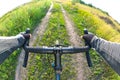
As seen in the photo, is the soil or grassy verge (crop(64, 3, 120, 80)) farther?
grassy verge (crop(64, 3, 120, 80))

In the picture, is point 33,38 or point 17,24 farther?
point 17,24

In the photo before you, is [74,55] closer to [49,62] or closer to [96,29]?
[49,62]

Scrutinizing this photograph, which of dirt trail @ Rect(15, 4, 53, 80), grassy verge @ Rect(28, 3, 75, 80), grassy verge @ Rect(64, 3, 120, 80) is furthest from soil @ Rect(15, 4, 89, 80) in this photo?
grassy verge @ Rect(64, 3, 120, 80)

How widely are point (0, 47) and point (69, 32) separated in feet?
72.0

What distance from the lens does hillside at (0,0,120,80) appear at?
922 inches

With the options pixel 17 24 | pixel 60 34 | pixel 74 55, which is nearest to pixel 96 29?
pixel 60 34

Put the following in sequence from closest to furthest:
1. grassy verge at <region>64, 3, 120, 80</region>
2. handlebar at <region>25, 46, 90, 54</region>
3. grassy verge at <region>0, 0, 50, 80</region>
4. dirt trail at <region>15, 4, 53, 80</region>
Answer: handlebar at <region>25, 46, 90, 54</region> < dirt trail at <region>15, 4, 53, 80</region> < grassy verge at <region>64, 3, 120, 80</region> < grassy verge at <region>0, 0, 50, 80</region>

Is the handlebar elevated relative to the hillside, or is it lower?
elevated

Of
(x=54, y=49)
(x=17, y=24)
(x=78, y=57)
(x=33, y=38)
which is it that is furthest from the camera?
(x=17, y=24)

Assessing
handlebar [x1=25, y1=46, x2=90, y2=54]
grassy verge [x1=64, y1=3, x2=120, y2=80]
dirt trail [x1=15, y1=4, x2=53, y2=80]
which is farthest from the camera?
grassy verge [x1=64, y1=3, x2=120, y2=80]

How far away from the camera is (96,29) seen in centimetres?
3041

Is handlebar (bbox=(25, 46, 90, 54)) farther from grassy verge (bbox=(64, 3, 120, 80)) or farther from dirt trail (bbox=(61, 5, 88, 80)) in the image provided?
grassy verge (bbox=(64, 3, 120, 80))

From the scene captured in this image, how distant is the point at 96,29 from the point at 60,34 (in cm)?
353

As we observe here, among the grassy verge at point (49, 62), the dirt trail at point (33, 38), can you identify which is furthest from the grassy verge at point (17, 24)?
the grassy verge at point (49, 62)
